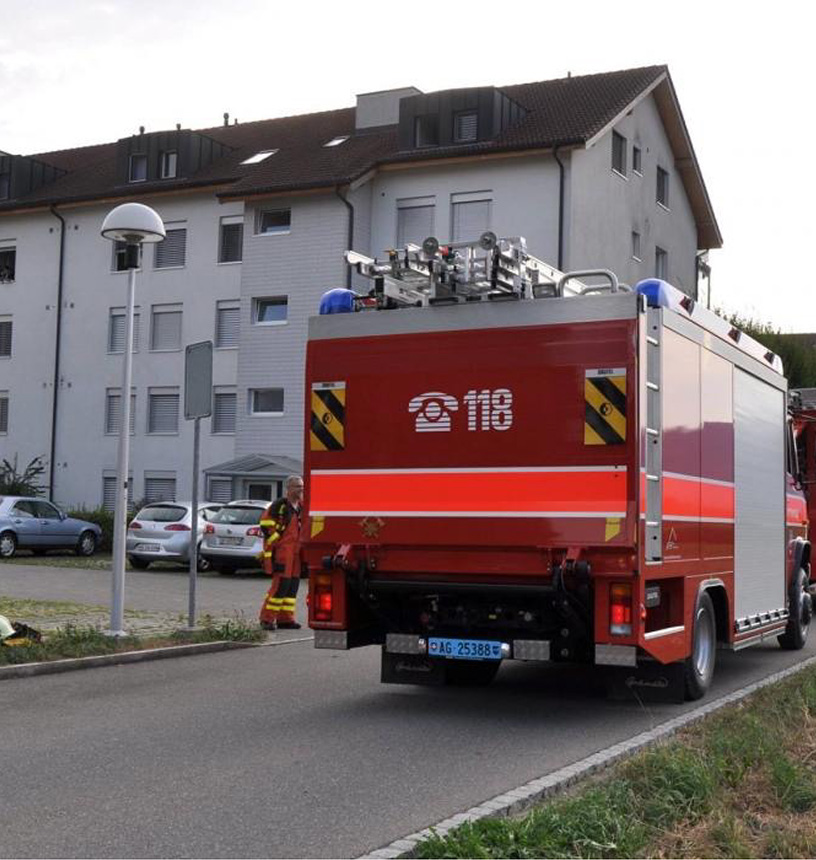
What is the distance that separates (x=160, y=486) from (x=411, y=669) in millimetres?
31558

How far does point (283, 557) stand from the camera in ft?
48.7

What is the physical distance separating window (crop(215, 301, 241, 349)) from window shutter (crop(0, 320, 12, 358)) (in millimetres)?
9079

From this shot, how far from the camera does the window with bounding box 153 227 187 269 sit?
4106cm

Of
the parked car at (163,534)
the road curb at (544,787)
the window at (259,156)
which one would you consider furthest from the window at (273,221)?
the road curb at (544,787)

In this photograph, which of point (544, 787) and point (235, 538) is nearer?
point (544, 787)

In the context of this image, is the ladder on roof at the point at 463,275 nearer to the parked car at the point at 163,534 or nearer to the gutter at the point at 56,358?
the parked car at the point at 163,534

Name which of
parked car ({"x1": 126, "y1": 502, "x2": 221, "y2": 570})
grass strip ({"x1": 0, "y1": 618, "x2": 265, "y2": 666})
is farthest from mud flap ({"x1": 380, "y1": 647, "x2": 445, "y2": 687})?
parked car ({"x1": 126, "y1": 502, "x2": 221, "y2": 570})

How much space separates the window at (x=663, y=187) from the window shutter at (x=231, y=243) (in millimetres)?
13197

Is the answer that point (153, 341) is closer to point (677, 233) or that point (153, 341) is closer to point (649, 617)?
point (677, 233)

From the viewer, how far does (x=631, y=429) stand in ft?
27.7

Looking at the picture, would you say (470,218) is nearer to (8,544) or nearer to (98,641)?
(8,544)

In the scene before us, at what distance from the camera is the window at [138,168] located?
1683 inches

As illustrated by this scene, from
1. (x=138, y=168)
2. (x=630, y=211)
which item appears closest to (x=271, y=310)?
(x=138, y=168)

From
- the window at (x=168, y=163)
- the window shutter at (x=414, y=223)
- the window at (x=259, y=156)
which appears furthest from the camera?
the window at (x=168, y=163)
